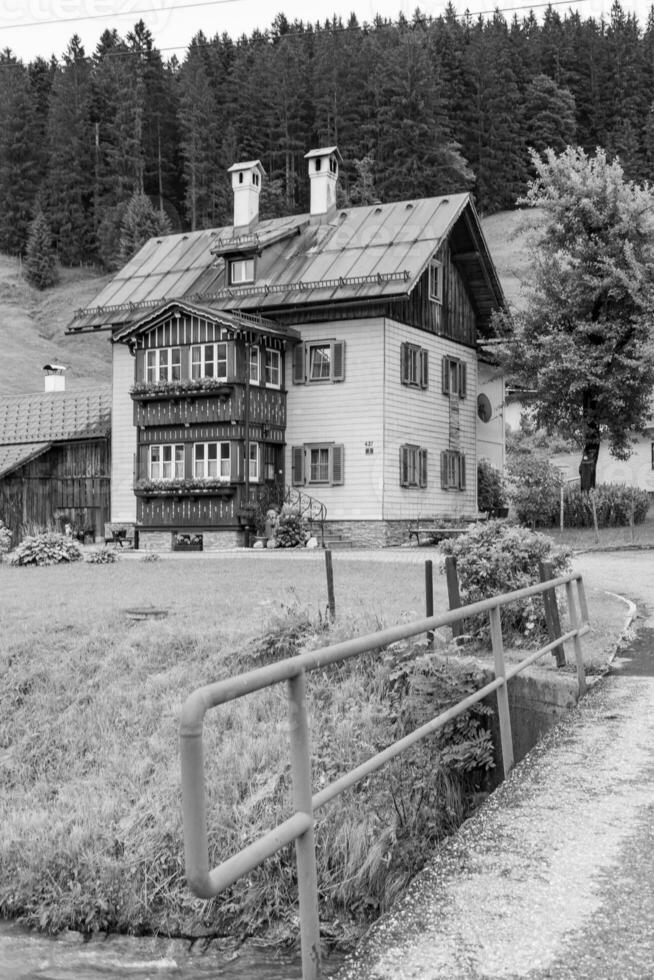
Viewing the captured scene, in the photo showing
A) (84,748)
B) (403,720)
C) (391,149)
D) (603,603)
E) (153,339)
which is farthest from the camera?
(391,149)

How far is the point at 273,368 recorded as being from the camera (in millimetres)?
31844

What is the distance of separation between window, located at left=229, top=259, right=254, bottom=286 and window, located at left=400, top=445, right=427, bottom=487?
7692mm

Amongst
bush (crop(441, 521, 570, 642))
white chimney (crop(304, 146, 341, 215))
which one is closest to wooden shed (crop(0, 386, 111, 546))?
white chimney (crop(304, 146, 341, 215))

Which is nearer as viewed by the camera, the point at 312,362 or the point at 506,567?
the point at 506,567

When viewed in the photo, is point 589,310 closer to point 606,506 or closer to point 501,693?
point 606,506

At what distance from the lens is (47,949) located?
674 centimetres

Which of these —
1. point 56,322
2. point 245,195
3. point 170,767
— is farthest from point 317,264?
point 56,322

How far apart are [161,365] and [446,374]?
9.54 metres

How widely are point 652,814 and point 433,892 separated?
1.76 m

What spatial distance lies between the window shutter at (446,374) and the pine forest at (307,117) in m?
49.9

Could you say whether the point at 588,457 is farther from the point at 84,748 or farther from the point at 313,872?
the point at 313,872

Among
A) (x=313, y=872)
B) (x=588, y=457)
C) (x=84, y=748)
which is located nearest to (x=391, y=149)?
(x=588, y=457)

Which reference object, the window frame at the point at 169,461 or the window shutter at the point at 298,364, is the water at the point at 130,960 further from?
the window shutter at the point at 298,364

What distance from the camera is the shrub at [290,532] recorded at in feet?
97.9
